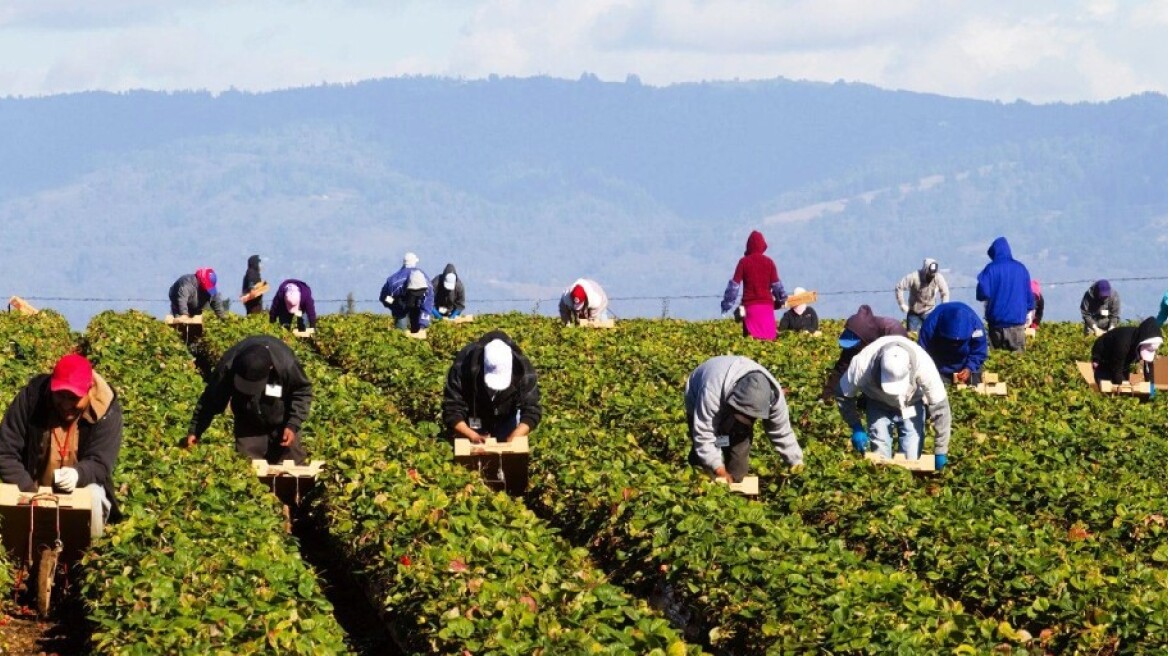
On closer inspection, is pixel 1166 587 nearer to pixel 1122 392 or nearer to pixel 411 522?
pixel 411 522

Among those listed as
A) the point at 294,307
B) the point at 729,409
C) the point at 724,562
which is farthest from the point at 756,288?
the point at 724,562

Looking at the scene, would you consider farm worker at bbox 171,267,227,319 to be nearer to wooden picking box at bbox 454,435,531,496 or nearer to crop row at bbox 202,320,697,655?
crop row at bbox 202,320,697,655

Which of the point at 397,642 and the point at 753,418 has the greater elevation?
the point at 753,418

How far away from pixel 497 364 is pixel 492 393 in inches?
19.4

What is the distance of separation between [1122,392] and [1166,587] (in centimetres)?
1180

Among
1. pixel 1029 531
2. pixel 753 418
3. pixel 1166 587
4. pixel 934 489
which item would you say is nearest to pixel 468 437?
pixel 753 418

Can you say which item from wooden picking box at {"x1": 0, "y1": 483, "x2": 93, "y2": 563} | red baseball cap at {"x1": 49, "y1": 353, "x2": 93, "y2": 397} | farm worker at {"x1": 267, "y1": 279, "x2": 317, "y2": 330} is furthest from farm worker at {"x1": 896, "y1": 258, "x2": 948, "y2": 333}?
red baseball cap at {"x1": 49, "y1": 353, "x2": 93, "y2": 397}

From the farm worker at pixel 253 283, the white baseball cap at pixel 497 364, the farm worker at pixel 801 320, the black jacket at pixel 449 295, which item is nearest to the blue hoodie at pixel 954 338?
the white baseball cap at pixel 497 364

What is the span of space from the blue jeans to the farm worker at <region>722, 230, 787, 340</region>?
10.9 meters

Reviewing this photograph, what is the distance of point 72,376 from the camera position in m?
12.5

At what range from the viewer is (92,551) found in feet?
41.2

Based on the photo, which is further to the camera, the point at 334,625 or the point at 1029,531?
the point at 1029,531

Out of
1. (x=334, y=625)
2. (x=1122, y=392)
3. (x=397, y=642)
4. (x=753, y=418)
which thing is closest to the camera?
(x=334, y=625)

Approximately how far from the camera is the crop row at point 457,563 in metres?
10.6
